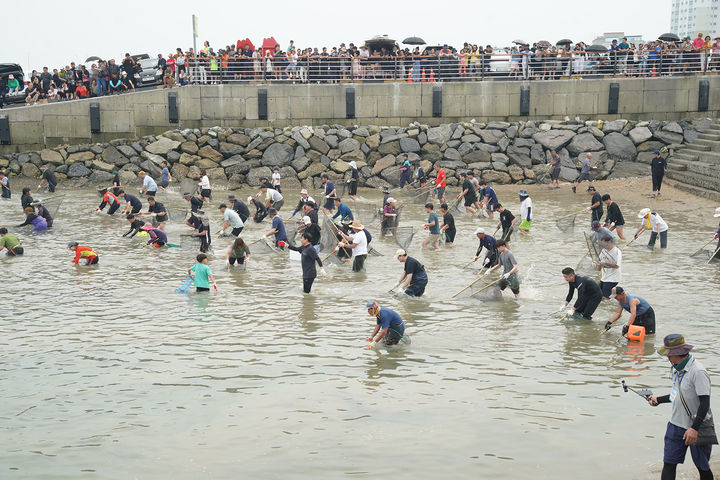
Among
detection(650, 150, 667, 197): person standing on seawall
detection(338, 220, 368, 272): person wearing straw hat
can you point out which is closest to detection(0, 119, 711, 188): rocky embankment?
detection(650, 150, 667, 197): person standing on seawall

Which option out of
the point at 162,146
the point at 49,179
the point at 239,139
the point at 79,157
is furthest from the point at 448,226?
the point at 79,157

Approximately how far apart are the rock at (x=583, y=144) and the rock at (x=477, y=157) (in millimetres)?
3556

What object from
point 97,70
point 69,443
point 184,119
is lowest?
point 69,443

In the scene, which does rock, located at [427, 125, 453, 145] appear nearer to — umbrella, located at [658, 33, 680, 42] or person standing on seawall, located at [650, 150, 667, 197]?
person standing on seawall, located at [650, 150, 667, 197]

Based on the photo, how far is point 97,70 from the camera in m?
33.7

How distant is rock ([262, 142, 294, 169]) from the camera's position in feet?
106

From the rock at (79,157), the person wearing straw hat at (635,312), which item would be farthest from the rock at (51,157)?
the person wearing straw hat at (635,312)

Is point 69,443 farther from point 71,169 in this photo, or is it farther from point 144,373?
point 71,169

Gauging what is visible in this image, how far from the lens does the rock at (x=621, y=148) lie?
31906 mm

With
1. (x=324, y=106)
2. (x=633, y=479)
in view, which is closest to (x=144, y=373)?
(x=633, y=479)

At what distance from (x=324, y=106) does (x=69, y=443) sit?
26.1m

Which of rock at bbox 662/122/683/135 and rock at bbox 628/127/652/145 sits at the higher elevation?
rock at bbox 662/122/683/135

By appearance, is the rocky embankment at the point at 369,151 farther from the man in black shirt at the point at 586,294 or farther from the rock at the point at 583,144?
the man in black shirt at the point at 586,294

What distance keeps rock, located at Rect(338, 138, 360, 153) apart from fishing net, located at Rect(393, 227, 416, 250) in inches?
548
